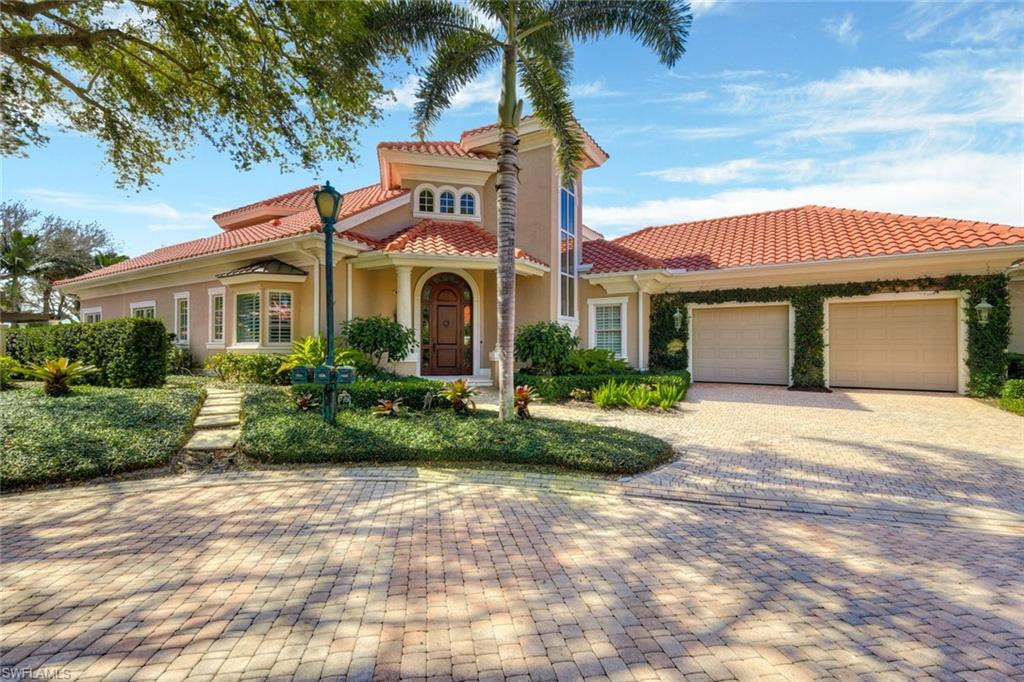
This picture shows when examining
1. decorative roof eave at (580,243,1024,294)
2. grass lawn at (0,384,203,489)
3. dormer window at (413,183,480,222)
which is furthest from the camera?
dormer window at (413,183,480,222)

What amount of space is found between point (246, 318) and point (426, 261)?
562 cm

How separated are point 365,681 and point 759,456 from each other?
21.1 ft

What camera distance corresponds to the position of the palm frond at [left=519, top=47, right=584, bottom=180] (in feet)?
30.8

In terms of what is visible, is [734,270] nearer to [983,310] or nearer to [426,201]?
[983,310]

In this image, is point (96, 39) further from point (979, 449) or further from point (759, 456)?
point (979, 449)

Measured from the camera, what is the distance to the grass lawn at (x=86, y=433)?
576 centimetres

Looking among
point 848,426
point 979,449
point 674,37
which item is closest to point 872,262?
point 848,426

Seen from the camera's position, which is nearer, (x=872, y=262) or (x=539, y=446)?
(x=539, y=446)

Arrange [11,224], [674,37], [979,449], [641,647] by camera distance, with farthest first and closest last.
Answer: [11,224]
[674,37]
[979,449]
[641,647]

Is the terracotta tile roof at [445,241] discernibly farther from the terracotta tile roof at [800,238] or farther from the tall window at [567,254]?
the terracotta tile roof at [800,238]

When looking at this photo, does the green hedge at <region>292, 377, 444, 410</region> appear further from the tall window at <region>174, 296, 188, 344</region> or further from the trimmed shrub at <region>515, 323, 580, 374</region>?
the tall window at <region>174, 296, 188, 344</region>

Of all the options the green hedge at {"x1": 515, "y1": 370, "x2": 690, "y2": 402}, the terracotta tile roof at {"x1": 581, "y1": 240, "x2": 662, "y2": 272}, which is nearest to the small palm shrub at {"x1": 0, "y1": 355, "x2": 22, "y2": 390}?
→ the green hedge at {"x1": 515, "y1": 370, "x2": 690, "y2": 402}

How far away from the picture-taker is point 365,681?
2.37m

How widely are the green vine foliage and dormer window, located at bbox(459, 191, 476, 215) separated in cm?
675
